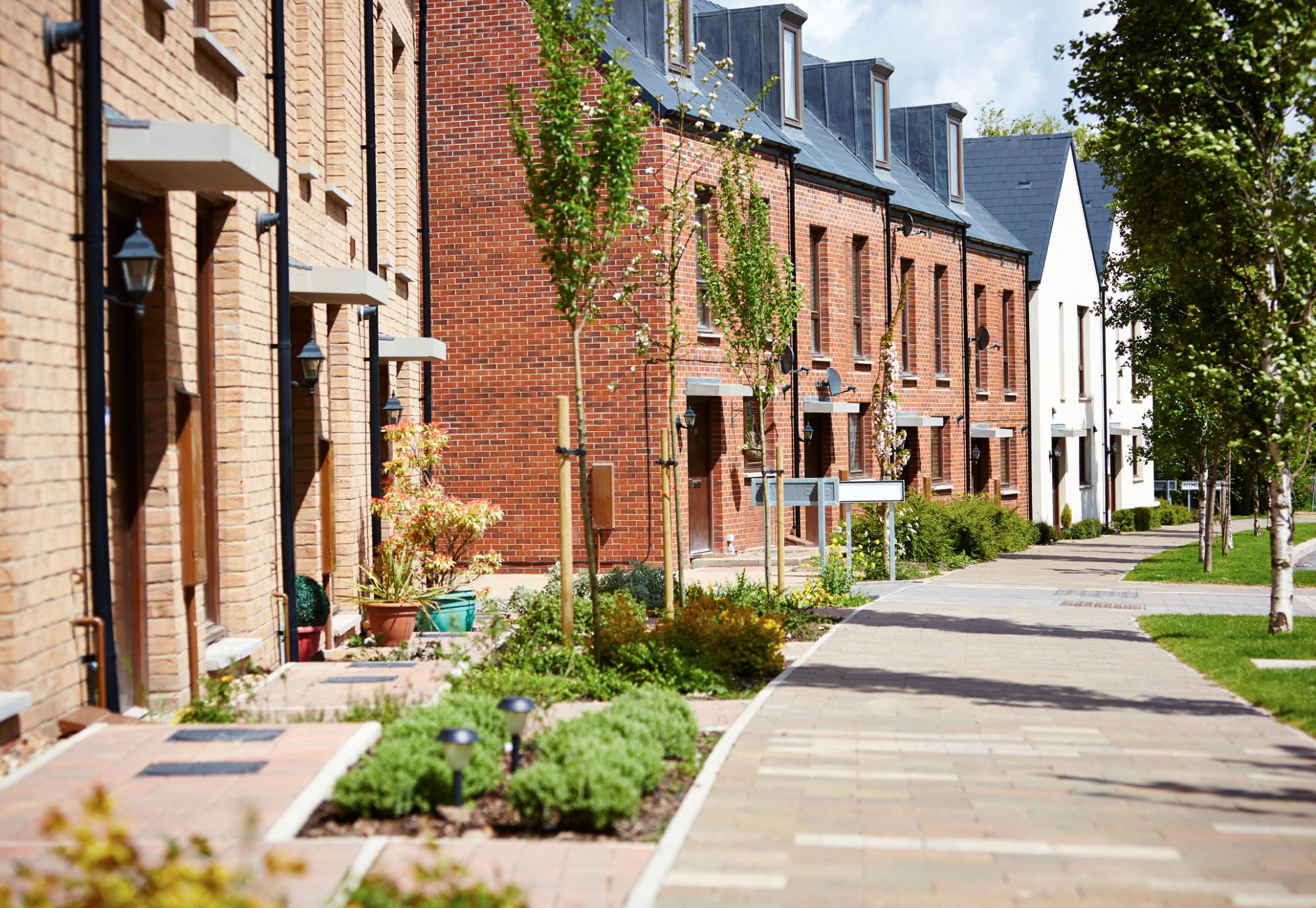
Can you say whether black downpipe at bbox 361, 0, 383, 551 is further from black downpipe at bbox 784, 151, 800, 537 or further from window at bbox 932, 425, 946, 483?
window at bbox 932, 425, 946, 483

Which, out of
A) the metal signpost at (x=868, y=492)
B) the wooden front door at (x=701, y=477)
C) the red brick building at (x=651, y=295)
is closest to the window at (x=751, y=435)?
the red brick building at (x=651, y=295)

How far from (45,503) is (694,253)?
15181 millimetres

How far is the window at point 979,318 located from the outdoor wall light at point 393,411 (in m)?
20.7

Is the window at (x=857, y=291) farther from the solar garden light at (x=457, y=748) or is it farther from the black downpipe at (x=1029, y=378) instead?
the solar garden light at (x=457, y=748)

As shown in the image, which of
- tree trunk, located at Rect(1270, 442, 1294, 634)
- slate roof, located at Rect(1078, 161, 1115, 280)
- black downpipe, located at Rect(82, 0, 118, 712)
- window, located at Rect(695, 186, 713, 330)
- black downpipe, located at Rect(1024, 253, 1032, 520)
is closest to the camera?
black downpipe, located at Rect(82, 0, 118, 712)

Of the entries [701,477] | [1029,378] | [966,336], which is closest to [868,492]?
[701,477]

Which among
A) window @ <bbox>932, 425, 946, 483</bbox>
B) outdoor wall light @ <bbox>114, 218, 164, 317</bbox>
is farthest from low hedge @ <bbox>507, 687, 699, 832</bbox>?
window @ <bbox>932, 425, 946, 483</bbox>

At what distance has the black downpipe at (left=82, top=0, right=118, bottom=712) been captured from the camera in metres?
7.25

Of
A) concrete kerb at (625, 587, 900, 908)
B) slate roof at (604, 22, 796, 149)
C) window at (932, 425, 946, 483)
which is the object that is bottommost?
concrete kerb at (625, 587, 900, 908)

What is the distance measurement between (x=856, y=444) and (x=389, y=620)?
16083mm

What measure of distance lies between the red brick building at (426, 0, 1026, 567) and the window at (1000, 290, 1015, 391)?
7.53 m

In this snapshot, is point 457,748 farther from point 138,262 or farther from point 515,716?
point 138,262

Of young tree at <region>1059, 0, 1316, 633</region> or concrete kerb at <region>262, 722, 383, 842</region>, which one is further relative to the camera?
young tree at <region>1059, 0, 1316, 633</region>

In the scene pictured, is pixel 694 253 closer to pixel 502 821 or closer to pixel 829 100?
pixel 829 100
